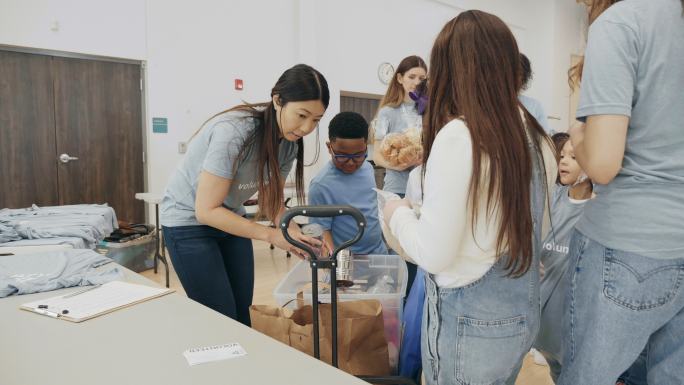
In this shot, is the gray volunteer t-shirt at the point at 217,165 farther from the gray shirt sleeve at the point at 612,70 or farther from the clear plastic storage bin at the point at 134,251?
the clear plastic storage bin at the point at 134,251

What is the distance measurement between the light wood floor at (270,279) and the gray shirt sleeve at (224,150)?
5.35 ft

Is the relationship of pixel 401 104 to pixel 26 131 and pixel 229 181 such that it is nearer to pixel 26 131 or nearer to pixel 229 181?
pixel 229 181

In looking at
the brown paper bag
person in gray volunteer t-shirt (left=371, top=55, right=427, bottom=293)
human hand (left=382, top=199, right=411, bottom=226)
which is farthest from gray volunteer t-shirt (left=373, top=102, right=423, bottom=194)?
human hand (left=382, top=199, right=411, bottom=226)

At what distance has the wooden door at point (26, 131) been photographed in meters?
4.49

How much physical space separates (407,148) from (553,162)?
112 centimetres

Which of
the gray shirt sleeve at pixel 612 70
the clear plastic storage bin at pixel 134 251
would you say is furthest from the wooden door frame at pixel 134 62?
the gray shirt sleeve at pixel 612 70

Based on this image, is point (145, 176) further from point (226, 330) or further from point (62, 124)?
point (226, 330)

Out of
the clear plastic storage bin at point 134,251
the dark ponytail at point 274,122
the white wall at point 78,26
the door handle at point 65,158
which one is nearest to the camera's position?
the dark ponytail at point 274,122

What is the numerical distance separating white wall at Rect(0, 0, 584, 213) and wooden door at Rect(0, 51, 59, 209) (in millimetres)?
248

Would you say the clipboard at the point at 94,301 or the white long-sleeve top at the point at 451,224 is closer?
the white long-sleeve top at the point at 451,224

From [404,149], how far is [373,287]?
69 cm

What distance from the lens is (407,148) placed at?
216cm

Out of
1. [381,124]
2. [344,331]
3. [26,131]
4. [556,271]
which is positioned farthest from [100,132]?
[556,271]

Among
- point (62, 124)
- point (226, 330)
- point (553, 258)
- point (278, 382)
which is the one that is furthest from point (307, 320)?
point (62, 124)
